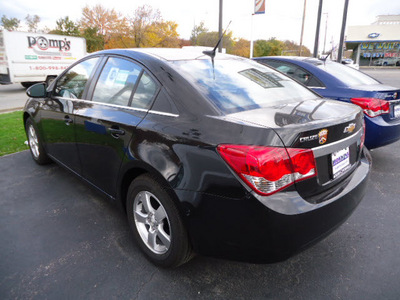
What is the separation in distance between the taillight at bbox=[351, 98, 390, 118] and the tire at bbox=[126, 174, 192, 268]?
306cm

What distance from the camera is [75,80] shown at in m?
3.25

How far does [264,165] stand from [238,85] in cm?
93

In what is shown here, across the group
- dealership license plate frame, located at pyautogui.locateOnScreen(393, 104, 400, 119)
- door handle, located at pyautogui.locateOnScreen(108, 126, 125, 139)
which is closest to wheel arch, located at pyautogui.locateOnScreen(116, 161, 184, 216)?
door handle, located at pyautogui.locateOnScreen(108, 126, 125, 139)

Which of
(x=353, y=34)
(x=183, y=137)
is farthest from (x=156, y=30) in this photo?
(x=183, y=137)

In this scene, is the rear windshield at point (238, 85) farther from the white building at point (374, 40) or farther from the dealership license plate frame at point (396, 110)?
the white building at point (374, 40)

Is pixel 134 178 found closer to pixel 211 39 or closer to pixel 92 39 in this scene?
pixel 92 39

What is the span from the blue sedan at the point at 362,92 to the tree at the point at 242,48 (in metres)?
64.5

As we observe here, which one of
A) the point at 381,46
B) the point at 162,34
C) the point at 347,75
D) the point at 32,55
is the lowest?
the point at 347,75

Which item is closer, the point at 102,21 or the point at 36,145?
the point at 36,145

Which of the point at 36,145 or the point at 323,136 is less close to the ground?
the point at 323,136

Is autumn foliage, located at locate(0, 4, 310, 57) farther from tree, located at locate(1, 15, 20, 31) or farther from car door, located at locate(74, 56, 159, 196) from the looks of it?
car door, located at locate(74, 56, 159, 196)

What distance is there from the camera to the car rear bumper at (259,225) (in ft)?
5.26

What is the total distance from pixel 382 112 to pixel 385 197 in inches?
45.9

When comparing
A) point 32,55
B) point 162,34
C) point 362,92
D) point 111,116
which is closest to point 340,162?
point 111,116
